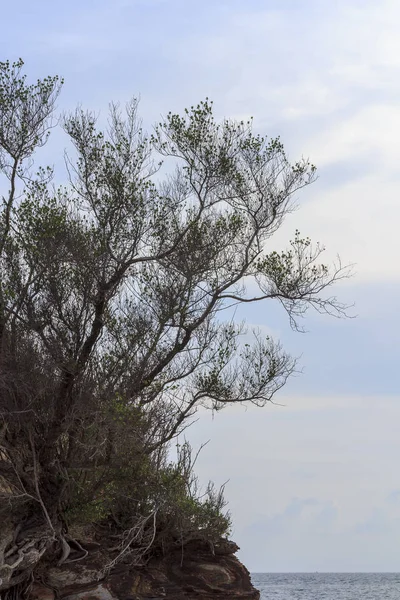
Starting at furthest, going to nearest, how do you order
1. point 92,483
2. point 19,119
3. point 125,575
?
1. point 19,119
2. point 125,575
3. point 92,483

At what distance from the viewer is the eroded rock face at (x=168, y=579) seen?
2530cm

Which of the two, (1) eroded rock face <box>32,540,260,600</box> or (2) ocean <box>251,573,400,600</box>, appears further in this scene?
A: (2) ocean <box>251,573,400,600</box>

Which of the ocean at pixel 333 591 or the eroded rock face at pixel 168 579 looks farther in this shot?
the ocean at pixel 333 591

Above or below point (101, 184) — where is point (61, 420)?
below

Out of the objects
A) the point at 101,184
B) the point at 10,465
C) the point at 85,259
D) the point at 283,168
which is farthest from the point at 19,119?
the point at 10,465

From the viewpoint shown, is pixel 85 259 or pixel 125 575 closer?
pixel 85 259

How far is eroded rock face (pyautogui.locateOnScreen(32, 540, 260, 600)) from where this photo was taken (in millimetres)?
25297

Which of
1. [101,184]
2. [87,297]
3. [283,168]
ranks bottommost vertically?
[87,297]

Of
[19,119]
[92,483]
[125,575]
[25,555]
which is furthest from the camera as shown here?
[19,119]

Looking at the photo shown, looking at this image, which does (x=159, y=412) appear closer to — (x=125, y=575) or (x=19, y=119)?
(x=125, y=575)

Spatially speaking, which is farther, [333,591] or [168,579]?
[333,591]

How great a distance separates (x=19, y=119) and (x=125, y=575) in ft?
52.1

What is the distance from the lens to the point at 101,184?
27172 mm

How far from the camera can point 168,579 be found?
28422 mm
